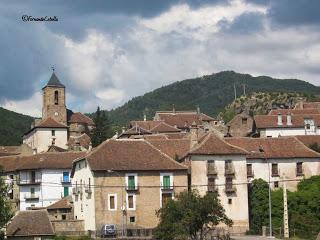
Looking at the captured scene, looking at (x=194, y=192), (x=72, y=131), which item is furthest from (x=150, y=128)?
(x=194, y=192)

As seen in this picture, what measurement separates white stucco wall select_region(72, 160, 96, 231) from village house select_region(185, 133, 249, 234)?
10204 mm

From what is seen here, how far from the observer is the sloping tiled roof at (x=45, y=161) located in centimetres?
8525

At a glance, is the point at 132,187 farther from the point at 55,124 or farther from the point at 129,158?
the point at 55,124

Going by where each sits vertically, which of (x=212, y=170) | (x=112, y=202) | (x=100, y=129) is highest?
(x=100, y=129)

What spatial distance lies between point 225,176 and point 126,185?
10421 millimetres

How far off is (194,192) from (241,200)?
31.2 ft

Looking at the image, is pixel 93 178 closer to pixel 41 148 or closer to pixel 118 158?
pixel 118 158

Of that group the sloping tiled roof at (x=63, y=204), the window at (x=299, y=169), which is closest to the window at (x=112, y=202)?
the sloping tiled roof at (x=63, y=204)

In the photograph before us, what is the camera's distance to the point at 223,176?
7206cm

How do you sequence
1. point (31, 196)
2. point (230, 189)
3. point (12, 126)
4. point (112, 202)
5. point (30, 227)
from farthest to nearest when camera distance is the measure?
point (12, 126), point (31, 196), point (230, 189), point (112, 202), point (30, 227)

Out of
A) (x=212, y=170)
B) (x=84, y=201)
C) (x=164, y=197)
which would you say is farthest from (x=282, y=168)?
(x=84, y=201)

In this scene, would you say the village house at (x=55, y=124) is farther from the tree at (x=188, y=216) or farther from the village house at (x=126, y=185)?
the tree at (x=188, y=216)

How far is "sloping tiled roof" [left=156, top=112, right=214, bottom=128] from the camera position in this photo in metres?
118

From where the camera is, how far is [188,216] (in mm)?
59969
